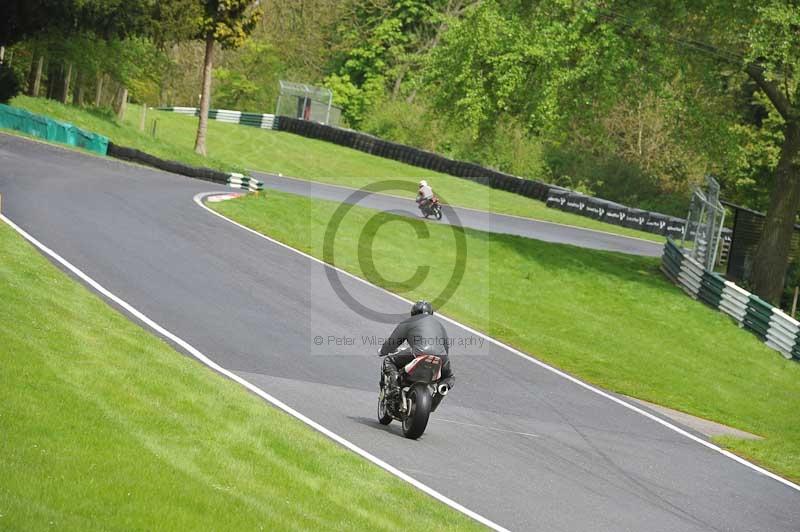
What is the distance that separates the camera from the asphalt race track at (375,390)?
12094 mm

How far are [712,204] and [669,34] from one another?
5174 millimetres

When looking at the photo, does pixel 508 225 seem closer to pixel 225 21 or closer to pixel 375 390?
pixel 225 21

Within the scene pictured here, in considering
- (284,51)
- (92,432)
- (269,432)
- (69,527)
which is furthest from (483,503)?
(284,51)

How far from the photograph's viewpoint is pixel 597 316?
27109mm

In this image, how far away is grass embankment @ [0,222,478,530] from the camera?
7723 millimetres

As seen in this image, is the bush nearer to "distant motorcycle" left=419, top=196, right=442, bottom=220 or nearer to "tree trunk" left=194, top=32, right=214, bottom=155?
"tree trunk" left=194, top=32, right=214, bottom=155

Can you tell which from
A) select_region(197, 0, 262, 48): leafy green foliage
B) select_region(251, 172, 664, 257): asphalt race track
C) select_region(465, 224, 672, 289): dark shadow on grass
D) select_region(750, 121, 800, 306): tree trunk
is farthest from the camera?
select_region(197, 0, 262, 48): leafy green foliage

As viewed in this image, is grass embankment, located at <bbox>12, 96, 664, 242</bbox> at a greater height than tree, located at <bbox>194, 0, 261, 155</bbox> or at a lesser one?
lesser

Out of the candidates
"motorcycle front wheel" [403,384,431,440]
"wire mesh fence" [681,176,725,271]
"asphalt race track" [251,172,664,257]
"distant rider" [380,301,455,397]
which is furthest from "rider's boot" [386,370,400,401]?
"asphalt race track" [251,172,664,257]

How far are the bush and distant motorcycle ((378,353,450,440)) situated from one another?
33.2 metres

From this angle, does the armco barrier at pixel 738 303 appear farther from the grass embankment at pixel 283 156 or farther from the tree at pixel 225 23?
the tree at pixel 225 23

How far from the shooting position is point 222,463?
967 centimetres

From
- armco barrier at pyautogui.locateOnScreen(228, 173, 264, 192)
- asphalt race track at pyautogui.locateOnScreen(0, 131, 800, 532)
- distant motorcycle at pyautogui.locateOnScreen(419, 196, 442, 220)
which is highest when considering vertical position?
distant motorcycle at pyautogui.locateOnScreen(419, 196, 442, 220)

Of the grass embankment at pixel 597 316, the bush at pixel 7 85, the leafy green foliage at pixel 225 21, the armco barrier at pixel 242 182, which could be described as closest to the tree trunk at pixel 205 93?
the leafy green foliage at pixel 225 21
